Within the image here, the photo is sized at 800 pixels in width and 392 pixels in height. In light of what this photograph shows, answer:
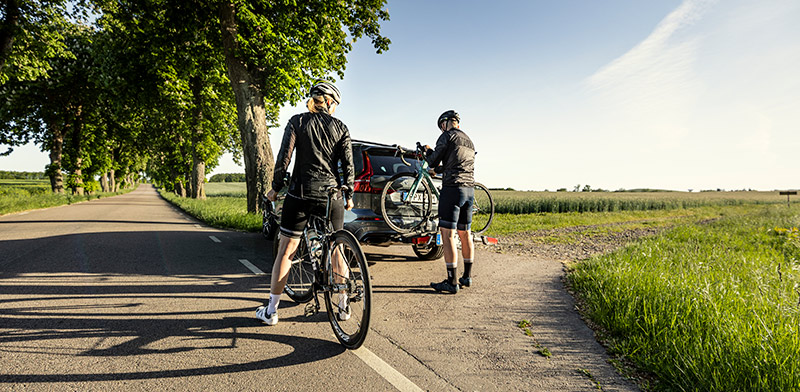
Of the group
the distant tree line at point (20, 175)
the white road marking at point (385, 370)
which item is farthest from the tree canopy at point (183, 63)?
the distant tree line at point (20, 175)

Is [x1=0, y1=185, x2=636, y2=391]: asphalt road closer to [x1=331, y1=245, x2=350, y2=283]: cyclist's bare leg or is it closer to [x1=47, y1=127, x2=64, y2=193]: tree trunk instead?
[x1=331, y1=245, x2=350, y2=283]: cyclist's bare leg

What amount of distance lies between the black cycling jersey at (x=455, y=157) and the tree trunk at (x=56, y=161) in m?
30.9

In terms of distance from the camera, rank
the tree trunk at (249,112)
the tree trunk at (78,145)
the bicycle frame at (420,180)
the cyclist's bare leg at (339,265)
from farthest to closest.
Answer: the tree trunk at (78,145) → the tree trunk at (249,112) → the bicycle frame at (420,180) → the cyclist's bare leg at (339,265)

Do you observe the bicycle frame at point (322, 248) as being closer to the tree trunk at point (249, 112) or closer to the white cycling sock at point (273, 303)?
the white cycling sock at point (273, 303)

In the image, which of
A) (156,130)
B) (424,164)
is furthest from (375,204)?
(156,130)

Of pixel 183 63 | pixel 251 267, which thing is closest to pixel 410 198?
pixel 251 267

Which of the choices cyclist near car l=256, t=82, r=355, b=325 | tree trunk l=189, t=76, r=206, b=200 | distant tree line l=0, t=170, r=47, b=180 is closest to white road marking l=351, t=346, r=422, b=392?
cyclist near car l=256, t=82, r=355, b=325

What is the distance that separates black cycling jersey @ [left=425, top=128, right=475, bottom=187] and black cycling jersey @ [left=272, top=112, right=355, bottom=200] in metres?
1.72

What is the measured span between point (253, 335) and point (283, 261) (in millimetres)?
660

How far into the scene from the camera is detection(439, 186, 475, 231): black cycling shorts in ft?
14.8

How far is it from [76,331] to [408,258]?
15.2ft

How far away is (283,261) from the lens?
128 inches

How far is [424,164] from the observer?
5.36m

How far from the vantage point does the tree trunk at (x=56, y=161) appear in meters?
24.7
